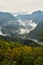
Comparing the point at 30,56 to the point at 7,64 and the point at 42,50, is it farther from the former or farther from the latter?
the point at 42,50

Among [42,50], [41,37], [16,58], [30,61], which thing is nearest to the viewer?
[41,37]

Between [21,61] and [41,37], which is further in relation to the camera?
[21,61]

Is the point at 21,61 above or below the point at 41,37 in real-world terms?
below

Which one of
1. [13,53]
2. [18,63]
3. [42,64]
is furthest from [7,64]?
[42,64]

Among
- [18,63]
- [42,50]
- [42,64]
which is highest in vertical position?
[42,50]

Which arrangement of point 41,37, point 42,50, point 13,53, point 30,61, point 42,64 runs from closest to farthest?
point 41,37, point 42,50, point 42,64, point 30,61, point 13,53

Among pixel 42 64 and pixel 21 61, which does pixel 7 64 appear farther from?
pixel 42 64

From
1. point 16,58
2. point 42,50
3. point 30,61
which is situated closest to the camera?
point 42,50

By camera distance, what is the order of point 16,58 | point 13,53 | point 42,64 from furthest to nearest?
point 13,53, point 16,58, point 42,64

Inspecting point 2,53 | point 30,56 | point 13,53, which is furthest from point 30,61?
point 2,53
